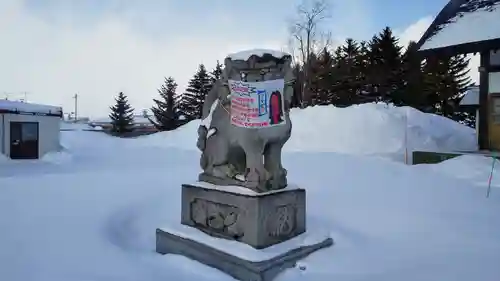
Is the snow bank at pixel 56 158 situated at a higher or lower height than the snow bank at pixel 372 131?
lower

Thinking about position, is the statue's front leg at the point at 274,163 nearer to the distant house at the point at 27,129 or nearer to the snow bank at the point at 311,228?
the snow bank at the point at 311,228

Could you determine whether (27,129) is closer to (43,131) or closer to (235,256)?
(43,131)

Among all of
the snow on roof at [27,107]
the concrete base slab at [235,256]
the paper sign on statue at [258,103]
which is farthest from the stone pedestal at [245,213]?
the snow on roof at [27,107]

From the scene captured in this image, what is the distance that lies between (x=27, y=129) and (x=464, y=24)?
16.1 m

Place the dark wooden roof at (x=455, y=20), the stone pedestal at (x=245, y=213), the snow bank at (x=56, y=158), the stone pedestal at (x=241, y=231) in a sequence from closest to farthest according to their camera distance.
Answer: the stone pedestal at (x=241, y=231), the stone pedestal at (x=245, y=213), the dark wooden roof at (x=455, y=20), the snow bank at (x=56, y=158)

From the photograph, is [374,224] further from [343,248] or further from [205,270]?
[205,270]

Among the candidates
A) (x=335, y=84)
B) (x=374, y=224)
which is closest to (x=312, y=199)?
(x=374, y=224)

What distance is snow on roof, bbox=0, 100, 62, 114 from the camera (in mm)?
15055

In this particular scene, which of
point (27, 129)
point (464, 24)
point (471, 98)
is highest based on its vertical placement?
point (464, 24)

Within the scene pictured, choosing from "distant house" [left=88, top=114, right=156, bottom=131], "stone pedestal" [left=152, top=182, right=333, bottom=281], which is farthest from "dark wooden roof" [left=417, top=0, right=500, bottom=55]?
"distant house" [left=88, top=114, right=156, bottom=131]

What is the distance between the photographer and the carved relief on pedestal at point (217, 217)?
4617 millimetres

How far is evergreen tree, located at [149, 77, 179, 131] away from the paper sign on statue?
106ft

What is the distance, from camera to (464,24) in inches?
456

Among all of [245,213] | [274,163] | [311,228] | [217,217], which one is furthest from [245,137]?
[311,228]
